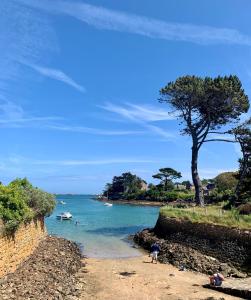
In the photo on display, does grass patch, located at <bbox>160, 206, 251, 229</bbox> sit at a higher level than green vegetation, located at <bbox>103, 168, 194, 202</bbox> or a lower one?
lower

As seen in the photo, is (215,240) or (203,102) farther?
(203,102)

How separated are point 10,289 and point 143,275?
33.1 ft

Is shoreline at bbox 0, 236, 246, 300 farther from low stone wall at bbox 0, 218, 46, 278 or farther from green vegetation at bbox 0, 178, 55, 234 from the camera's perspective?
green vegetation at bbox 0, 178, 55, 234

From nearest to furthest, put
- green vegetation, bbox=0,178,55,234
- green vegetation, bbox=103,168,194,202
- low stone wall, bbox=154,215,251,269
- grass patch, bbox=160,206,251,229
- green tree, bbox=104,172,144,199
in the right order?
green vegetation, bbox=0,178,55,234 < low stone wall, bbox=154,215,251,269 < grass patch, bbox=160,206,251,229 < green vegetation, bbox=103,168,194,202 < green tree, bbox=104,172,144,199

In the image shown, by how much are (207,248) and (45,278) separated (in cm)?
1396

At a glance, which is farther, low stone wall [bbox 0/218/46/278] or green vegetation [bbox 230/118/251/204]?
green vegetation [bbox 230/118/251/204]

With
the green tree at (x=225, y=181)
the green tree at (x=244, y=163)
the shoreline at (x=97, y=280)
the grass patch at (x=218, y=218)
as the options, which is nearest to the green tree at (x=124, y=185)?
the green tree at (x=225, y=181)

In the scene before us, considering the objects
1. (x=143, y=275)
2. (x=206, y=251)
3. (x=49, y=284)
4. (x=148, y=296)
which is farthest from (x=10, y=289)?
(x=206, y=251)

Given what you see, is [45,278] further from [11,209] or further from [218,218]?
[218,218]

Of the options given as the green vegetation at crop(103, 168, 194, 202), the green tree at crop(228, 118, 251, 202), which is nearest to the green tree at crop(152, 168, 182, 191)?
the green vegetation at crop(103, 168, 194, 202)

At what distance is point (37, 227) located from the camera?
31922 mm

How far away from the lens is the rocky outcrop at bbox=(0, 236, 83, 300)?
1872 centimetres

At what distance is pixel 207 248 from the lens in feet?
103

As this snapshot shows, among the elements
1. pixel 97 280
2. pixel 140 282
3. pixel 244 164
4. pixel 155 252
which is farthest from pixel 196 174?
pixel 97 280
